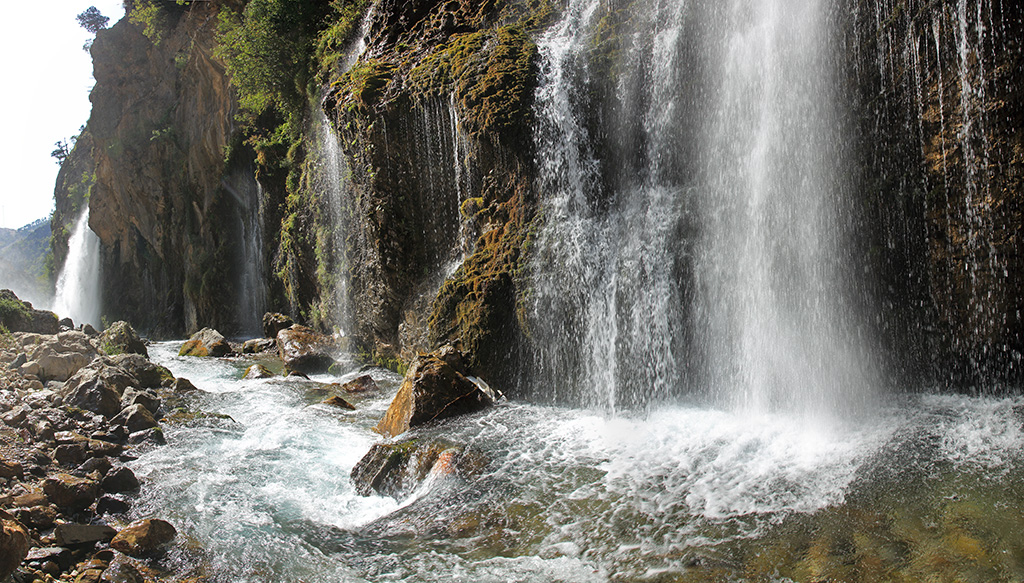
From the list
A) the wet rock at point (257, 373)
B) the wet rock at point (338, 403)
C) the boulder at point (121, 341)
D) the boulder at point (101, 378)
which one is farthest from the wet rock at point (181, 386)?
the boulder at point (121, 341)

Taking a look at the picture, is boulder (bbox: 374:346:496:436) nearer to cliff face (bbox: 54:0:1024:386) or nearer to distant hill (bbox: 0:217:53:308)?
cliff face (bbox: 54:0:1024:386)

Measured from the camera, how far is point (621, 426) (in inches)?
302

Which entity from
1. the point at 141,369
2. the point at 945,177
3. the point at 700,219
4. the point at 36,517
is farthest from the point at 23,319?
the point at 945,177

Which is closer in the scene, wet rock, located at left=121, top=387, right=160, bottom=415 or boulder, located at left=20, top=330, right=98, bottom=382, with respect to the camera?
wet rock, located at left=121, top=387, right=160, bottom=415

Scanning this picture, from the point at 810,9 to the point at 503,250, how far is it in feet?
18.3

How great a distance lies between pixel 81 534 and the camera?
450 centimetres

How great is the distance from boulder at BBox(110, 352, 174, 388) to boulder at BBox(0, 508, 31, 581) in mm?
7666

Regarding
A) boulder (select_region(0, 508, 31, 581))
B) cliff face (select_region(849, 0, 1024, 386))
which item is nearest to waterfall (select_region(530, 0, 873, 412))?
cliff face (select_region(849, 0, 1024, 386))

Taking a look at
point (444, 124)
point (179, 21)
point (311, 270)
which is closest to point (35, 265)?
point (179, 21)

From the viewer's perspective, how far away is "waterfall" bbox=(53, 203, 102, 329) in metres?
36.7

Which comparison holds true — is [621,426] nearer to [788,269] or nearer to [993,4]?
[788,269]

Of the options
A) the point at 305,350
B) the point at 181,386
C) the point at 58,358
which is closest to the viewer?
the point at 58,358

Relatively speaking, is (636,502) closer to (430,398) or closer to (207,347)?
(430,398)

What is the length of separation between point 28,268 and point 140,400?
249ft
